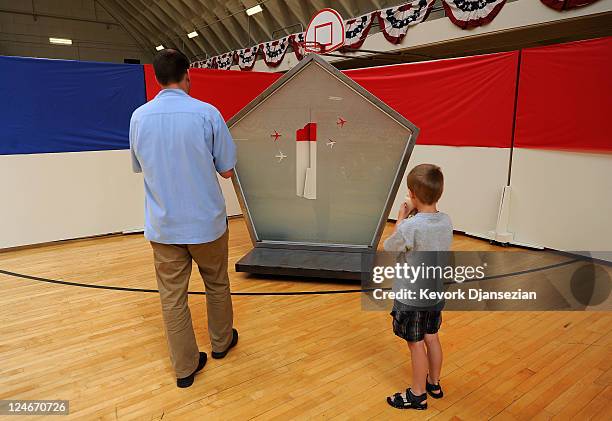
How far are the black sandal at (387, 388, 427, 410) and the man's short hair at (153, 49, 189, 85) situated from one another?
179 cm

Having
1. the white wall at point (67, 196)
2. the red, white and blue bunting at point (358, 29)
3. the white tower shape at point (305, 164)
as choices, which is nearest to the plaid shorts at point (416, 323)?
the white tower shape at point (305, 164)

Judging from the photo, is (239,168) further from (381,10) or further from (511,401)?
(381,10)

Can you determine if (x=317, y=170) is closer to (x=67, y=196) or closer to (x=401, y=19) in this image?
(x=67, y=196)

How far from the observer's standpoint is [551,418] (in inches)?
71.5

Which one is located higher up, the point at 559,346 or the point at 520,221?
the point at 520,221

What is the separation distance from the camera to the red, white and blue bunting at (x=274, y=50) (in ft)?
33.1

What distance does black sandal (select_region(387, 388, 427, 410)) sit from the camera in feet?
6.15

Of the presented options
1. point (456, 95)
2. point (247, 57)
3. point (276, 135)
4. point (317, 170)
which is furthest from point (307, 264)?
point (247, 57)

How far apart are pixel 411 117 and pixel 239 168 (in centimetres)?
256

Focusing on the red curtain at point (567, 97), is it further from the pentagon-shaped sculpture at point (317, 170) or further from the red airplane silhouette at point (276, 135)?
the red airplane silhouette at point (276, 135)

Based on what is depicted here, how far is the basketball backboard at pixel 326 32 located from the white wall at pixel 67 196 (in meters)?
3.02

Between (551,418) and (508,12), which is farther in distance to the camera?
(508,12)

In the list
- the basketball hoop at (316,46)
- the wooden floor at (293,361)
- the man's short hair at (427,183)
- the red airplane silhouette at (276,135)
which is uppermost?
the basketball hoop at (316,46)

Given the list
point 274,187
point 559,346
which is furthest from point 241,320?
point 559,346
